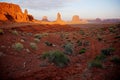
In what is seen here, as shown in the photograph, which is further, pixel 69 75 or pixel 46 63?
pixel 46 63

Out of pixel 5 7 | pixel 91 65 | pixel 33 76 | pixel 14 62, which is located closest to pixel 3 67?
pixel 14 62

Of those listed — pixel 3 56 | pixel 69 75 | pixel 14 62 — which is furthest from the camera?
pixel 3 56

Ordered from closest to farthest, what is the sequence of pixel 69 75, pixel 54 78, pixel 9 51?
pixel 54 78, pixel 69 75, pixel 9 51

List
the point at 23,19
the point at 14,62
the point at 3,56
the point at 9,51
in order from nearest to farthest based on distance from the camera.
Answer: the point at 14,62, the point at 3,56, the point at 9,51, the point at 23,19

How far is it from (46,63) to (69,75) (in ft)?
5.80

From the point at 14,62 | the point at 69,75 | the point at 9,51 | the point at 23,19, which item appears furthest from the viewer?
the point at 23,19

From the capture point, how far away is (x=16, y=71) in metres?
6.43

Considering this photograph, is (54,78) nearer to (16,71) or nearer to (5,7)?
(16,71)

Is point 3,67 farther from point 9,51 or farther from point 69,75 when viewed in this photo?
Result: point 69,75

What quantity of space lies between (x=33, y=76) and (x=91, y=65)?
306 centimetres

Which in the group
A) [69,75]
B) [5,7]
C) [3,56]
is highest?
[5,7]

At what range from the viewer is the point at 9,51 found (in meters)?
8.89

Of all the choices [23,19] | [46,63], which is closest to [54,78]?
[46,63]

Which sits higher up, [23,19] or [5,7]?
[5,7]
